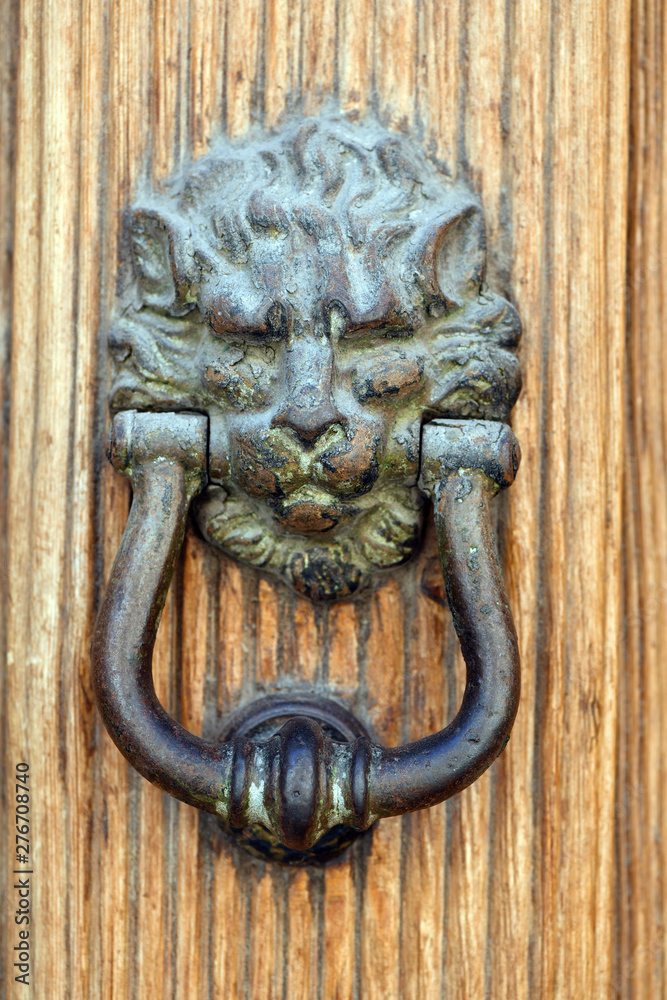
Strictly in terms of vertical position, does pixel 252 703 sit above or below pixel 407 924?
above

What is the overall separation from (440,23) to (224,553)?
369 millimetres

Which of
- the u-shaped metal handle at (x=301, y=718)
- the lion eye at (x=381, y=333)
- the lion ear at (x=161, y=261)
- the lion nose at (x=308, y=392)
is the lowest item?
the u-shaped metal handle at (x=301, y=718)

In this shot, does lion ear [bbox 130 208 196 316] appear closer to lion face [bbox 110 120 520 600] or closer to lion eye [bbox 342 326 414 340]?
lion face [bbox 110 120 520 600]

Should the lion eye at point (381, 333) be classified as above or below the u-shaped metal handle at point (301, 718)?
above

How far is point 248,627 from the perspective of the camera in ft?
1.66

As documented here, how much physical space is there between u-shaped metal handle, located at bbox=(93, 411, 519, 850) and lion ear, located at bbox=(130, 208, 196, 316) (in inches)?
2.9

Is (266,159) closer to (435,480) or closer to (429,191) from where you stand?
(429,191)

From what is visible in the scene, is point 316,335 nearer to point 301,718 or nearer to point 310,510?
point 310,510

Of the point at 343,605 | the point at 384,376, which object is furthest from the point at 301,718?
the point at 384,376

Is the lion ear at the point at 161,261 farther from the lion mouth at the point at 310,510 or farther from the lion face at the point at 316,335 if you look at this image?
the lion mouth at the point at 310,510

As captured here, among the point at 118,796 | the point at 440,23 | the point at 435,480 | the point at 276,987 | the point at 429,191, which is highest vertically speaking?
the point at 440,23

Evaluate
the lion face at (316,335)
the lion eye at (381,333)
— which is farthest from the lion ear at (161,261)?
the lion eye at (381,333)

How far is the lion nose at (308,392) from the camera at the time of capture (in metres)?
0.43

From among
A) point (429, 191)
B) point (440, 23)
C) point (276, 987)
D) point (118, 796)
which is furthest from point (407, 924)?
point (440, 23)
